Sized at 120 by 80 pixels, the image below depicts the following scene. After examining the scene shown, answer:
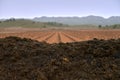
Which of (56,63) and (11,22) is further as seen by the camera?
(11,22)

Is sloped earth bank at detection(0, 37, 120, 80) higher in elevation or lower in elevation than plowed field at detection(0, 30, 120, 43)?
higher

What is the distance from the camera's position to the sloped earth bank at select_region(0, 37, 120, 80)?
18.7 feet

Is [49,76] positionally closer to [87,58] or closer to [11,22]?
[87,58]

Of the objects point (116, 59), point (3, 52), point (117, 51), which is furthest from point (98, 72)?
point (3, 52)

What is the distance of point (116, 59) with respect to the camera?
21.3 feet

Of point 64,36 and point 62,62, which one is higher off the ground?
point 62,62

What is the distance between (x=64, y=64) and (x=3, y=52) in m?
2.07

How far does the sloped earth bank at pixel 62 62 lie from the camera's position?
5691mm

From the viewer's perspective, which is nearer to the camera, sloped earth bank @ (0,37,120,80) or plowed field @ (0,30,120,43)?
sloped earth bank @ (0,37,120,80)

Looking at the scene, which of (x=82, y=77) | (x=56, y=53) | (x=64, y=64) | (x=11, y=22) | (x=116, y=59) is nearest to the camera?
(x=82, y=77)

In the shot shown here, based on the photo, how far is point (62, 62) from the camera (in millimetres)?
6215

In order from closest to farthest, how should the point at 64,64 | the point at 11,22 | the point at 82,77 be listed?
the point at 82,77
the point at 64,64
the point at 11,22

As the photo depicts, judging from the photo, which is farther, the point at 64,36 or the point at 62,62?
the point at 64,36

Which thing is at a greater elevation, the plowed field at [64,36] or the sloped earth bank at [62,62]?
the sloped earth bank at [62,62]
